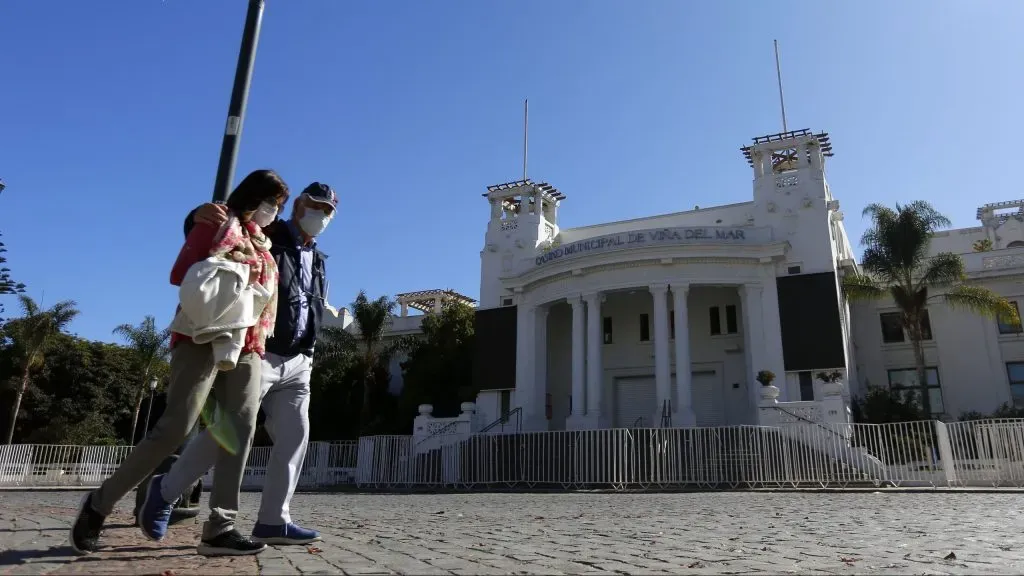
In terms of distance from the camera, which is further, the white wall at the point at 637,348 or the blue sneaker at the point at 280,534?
the white wall at the point at 637,348

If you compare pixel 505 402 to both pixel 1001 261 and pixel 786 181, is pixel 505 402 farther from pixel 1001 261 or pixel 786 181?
pixel 1001 261

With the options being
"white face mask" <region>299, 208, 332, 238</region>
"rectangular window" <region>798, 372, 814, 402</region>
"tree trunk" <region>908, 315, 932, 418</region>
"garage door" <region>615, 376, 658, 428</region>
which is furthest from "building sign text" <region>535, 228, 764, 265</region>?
"white face mask" <region>299, 208, 332, 238</region>

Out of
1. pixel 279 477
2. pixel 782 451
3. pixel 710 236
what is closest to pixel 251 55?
pixel 279 477

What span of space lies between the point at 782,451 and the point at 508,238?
60.7 feet

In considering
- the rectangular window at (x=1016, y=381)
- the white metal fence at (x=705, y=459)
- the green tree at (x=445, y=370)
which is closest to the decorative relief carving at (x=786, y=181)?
the rectangular window at (x=1016, y=381)

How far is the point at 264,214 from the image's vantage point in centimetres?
410

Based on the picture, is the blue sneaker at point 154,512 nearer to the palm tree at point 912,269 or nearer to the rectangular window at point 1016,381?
the palm tree at point 912,269

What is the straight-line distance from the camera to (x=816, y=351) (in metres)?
24.5

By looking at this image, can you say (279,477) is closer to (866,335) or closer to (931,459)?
(931,459)

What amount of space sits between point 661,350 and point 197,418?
2219 cm

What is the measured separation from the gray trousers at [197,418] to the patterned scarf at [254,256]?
13 cm

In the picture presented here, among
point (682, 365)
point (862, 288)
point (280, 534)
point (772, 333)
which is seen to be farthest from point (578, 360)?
point (280, 534)

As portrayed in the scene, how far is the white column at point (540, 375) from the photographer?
27.3 meters

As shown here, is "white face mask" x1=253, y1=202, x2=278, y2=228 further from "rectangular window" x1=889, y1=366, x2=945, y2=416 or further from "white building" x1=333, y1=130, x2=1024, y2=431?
"rectangular window" x1=889, y1=366, x2=945, y2=416
